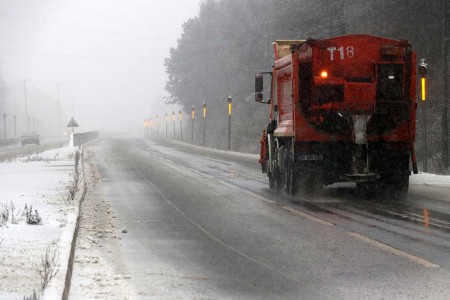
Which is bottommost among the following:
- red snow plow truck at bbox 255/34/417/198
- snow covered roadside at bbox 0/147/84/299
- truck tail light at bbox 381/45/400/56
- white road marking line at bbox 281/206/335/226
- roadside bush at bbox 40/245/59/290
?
white road marking line at bbox 281/206/335/226

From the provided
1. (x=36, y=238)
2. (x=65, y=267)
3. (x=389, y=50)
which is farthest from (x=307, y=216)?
(x=65, y=267)

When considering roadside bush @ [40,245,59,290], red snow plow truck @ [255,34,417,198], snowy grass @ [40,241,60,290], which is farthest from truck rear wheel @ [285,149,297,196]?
roadside bush @ [40,245,59,290]

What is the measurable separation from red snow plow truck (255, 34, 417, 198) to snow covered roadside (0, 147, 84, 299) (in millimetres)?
5177

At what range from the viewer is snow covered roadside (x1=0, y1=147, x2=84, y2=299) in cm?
640

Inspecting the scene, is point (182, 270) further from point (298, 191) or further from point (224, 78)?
point (224, 78)

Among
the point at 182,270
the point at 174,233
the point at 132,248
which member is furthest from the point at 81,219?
the point at 182,270

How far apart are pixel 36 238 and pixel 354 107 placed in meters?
7.75

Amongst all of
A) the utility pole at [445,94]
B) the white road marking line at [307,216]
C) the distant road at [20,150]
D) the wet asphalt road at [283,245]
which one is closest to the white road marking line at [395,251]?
the wet asphalt road at [283,245]

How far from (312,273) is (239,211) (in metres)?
6.00

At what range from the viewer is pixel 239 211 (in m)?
13.6

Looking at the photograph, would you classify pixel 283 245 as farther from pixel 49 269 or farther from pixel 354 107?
pixel 354 107

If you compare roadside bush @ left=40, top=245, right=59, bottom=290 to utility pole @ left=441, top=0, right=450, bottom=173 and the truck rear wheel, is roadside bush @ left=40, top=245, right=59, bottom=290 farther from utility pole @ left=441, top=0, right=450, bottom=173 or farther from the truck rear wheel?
utility pole @ left=441, top=0, right=450, bottom=173

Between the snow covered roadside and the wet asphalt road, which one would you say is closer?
the snow covered roadside

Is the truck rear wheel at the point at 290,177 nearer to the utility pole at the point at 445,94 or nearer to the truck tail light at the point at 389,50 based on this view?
the truck tail light at the point at 389,50
